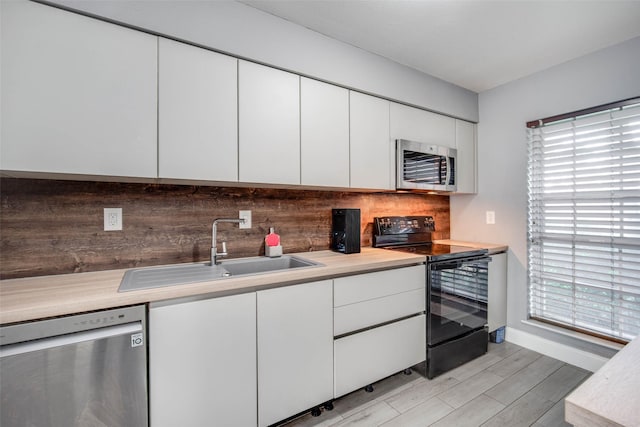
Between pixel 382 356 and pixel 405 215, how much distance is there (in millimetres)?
1378

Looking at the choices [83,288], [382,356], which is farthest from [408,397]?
[83,288]

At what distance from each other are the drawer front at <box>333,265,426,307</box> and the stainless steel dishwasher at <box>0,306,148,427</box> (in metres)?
1.00

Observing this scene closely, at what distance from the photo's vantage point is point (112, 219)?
5.11ft

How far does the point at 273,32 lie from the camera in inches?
66.1

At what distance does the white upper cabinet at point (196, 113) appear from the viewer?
142 centimetres

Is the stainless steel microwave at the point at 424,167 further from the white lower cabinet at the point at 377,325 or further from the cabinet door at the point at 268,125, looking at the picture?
the cabinet door at the point at 268,125

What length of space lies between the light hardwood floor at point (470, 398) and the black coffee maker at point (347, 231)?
97 cm

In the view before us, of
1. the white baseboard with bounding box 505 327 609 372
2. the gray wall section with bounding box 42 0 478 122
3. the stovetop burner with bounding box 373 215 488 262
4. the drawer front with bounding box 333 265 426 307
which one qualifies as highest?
the gray wall section with bounding box 42 0 478 122

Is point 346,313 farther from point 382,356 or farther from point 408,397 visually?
point 408,397

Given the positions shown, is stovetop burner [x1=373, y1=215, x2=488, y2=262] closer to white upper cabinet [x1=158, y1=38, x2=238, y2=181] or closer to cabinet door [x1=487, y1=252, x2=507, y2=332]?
cabinet door [x1=487, y1=252, x2=507, y2=332]

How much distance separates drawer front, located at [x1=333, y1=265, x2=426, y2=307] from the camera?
5.50ft

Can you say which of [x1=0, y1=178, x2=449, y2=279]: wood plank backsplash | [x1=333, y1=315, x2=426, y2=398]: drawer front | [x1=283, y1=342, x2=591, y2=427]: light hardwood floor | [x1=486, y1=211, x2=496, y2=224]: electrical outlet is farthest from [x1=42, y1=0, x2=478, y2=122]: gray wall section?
[x1=283, y1=342, x2=591, y2=427]: light hardwood floor

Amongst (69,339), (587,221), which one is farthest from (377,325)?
(587,221)

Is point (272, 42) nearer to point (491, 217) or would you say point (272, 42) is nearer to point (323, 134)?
point (323, 134)
